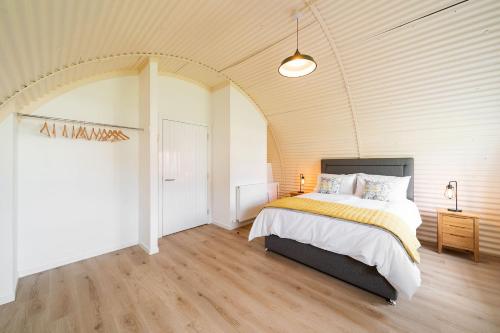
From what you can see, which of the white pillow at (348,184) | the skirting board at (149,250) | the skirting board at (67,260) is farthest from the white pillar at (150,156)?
the white pillow at (348,184)

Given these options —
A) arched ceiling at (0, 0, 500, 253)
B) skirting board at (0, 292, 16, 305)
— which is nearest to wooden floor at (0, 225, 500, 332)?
skirting board at (0, 292, 16, 305)

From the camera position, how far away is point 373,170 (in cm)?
370

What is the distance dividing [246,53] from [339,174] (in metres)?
2.82

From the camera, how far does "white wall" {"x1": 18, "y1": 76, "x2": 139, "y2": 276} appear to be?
2.31 m

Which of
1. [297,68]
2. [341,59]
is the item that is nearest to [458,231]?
[341,59]

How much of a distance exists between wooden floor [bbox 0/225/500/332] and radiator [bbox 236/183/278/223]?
52.1 inches

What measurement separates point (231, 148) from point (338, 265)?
2548 millimetres

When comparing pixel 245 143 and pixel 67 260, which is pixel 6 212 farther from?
pixel 245 143

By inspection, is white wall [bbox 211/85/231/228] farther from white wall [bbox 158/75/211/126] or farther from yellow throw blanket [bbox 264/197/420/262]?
yellow throw blanket [bbox 264/197/420/262]

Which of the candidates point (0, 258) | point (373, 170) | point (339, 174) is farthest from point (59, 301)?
point (373, 170)

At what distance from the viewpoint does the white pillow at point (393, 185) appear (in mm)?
3096

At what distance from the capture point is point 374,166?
12.1 ft

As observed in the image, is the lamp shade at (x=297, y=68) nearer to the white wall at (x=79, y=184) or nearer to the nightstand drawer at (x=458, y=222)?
the white wall at (x=79, y=184)

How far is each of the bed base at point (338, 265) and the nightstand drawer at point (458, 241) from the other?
1693 mm
